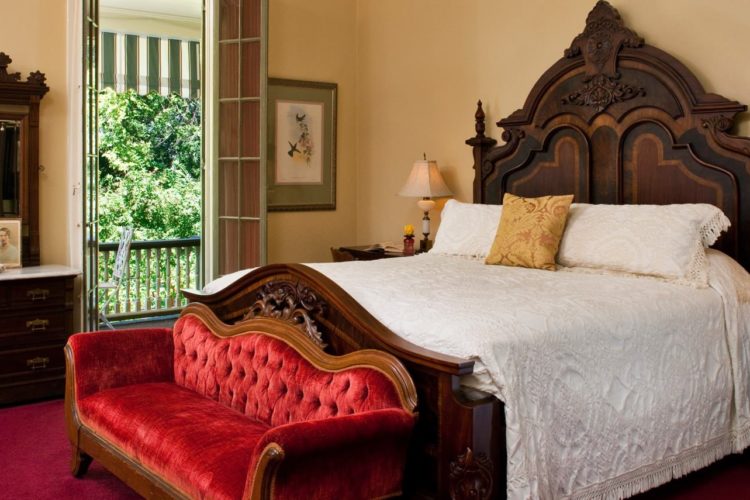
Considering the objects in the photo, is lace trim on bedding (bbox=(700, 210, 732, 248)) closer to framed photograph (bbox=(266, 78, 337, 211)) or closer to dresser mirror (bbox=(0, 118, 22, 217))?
framed photograph (bbox=(266, 78, 337, 211))

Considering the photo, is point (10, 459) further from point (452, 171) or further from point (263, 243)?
point (452, 171)

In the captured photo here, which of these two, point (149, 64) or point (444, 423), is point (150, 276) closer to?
point (149, 64)

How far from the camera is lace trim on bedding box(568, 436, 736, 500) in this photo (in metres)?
2.72

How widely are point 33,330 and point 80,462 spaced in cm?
146

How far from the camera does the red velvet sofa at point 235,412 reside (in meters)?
2.20

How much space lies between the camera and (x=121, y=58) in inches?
296

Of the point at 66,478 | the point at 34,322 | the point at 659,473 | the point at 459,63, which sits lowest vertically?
the point at 66,478

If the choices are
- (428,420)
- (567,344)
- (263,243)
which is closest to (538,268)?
(567,344)

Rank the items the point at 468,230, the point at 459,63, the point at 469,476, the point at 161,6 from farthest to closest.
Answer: the point at 161,6 < the point at 459,63 < the point at 468,230 < the point at 469,476

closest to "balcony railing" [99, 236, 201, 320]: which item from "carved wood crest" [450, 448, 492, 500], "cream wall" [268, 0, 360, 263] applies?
"cream wall" [268, 0, 360, 263]

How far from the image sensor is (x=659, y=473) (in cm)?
297

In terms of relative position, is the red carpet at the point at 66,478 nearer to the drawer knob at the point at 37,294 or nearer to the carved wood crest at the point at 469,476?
the drawer knob at the point at 37,294

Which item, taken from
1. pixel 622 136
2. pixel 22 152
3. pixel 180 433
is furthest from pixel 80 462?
pixel 622 136

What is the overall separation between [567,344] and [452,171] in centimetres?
306
